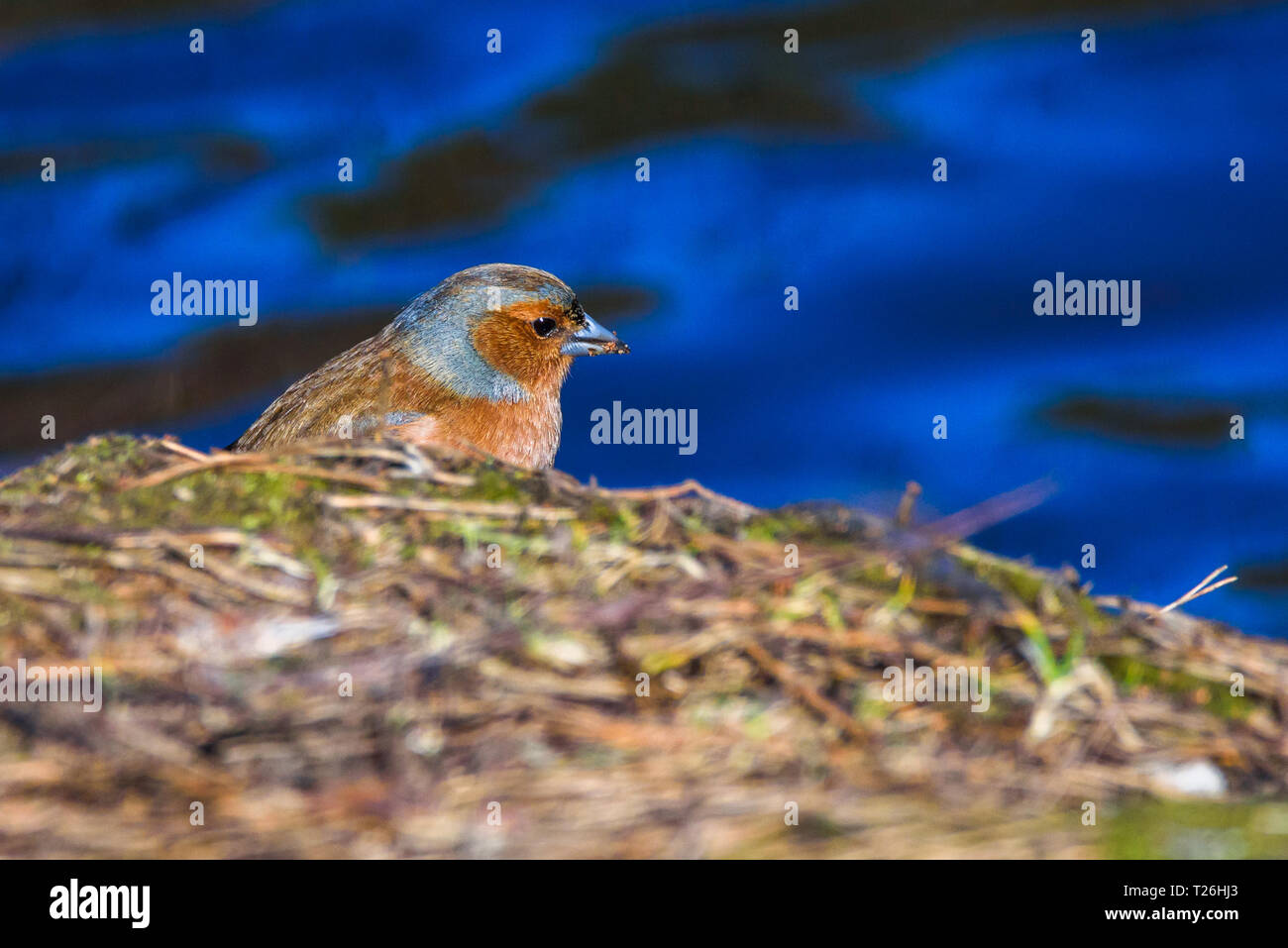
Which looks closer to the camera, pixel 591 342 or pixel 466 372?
pixel 466 372

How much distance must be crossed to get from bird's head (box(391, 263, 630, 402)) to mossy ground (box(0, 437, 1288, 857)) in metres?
3.30

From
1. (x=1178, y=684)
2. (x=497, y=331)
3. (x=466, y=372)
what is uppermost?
(x=497, y=331)

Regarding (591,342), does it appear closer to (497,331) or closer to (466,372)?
(497,331)

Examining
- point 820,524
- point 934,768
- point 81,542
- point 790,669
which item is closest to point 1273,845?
point 934,768

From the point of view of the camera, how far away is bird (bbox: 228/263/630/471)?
22.9 ft

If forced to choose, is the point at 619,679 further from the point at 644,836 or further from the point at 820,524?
the point at 820,524

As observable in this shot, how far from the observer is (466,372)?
7277mm

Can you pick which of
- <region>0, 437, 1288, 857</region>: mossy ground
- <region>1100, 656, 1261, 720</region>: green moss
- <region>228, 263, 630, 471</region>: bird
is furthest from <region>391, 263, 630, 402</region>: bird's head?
<region>1100, 656, 1261, 720</region>: green moss

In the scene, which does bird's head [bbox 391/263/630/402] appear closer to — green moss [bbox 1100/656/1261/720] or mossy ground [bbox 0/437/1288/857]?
mossy ground [bbox 0/437/1288/857]

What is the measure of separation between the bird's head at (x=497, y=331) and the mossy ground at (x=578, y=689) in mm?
3303

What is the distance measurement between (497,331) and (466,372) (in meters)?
0.37

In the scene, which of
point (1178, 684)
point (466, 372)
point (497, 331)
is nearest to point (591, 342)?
point (497, 331)

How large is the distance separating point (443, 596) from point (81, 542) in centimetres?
100

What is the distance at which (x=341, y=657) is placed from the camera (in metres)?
3.21
